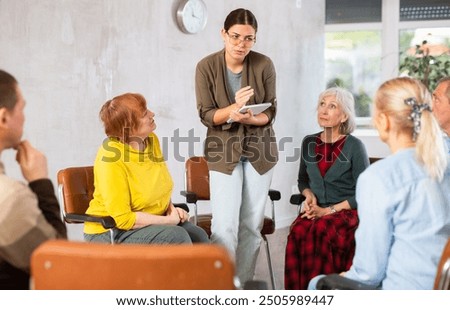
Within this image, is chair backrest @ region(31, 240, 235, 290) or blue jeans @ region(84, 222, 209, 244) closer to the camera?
chair backrest @ region(31, 240, 235, 290)

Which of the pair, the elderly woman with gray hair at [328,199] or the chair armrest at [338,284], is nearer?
the chair armrest at [338,284]

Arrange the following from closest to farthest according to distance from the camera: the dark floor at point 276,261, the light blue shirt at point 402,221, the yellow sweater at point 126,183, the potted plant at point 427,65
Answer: the light blue shirt at point 402,221, the yellow sweater at point 126,183, the dark floor at point 276,261, the potted plant at point 427,65

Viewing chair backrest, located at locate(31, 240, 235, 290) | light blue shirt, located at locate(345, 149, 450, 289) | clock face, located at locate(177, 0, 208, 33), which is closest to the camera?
chair backrest, located at locate(31, 240, 235, 290)

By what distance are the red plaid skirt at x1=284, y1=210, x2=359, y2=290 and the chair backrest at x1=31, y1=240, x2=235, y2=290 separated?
1603mm

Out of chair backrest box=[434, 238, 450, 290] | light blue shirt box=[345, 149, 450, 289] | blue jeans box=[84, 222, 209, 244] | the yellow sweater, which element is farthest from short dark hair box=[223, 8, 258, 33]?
chair backrest box=[434, 238, 450, 290]

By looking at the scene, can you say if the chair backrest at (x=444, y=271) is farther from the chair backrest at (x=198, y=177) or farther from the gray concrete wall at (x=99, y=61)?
the gray concrete wall at (x=99, y=61)

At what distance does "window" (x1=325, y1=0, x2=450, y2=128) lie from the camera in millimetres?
5465

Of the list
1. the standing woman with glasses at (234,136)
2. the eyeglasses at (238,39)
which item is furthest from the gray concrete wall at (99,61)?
the eyeglasses at (238,39)

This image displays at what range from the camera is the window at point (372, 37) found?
5.46 m

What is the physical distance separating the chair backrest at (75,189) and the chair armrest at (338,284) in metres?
1.22

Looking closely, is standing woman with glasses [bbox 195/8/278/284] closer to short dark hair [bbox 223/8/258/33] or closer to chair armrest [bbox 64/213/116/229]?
short dark hair [bbox 223/8/258/33]

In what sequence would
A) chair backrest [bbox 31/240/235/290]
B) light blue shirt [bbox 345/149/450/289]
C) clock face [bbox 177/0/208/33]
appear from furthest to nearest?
clock face [bbox 177/0/208/33] < light blue shirt [bbox 345/149/450/289] < chair backrest [bbox 31/240/235/290]

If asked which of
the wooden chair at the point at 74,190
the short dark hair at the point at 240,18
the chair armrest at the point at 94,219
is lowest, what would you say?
the chair armrest at the point at 94,219

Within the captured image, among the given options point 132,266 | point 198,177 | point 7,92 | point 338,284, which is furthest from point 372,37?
point 132,266
